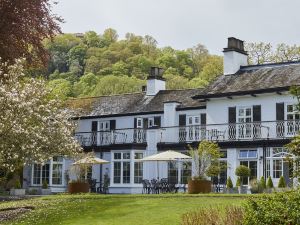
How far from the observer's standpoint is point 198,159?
3189 cm

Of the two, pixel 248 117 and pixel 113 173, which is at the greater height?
pixel 248 117

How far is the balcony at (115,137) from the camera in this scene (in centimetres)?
4503

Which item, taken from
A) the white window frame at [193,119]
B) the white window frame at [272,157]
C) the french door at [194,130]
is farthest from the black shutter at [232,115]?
the white window frame at [272,157]

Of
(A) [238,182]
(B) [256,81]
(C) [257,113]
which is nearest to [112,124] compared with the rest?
(B) [256,81]

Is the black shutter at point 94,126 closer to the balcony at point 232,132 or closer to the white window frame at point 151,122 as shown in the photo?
the white window frame at point 151,122

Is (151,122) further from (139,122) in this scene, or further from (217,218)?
(217,218)

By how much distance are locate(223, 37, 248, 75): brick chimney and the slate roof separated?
3057 millimetres

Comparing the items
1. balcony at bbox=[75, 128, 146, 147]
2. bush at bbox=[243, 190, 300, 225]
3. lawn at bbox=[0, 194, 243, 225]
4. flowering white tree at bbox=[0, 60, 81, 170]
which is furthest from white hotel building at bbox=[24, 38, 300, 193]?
bush at bbox=[243, 190, 300, 225]

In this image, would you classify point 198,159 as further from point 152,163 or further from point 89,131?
point 89,131

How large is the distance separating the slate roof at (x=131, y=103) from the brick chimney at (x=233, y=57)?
3.06m

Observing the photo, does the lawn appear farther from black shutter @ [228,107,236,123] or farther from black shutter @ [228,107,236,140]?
black shutter @ [228,107,236,123]

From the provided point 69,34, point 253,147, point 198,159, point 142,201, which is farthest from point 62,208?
point 69,34

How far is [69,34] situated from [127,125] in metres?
72.1

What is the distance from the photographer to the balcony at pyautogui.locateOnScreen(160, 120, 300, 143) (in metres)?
37.6
